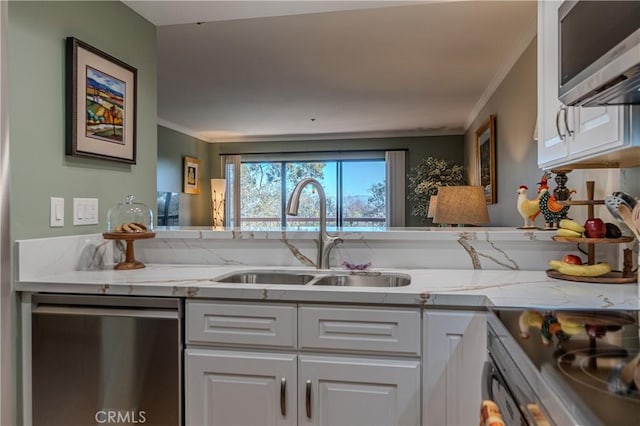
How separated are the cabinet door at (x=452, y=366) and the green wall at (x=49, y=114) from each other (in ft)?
4.77

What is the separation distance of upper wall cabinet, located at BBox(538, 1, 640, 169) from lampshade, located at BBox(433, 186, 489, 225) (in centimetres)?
105

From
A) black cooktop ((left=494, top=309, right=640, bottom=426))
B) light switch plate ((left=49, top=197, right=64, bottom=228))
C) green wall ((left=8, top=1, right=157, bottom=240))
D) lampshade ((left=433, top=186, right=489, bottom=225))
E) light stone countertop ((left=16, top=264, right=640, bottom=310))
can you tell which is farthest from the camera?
lampshade ((left=433, top=186, right=489, bottom=225))

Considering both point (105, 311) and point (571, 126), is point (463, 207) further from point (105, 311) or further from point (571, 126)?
point (105, 311)

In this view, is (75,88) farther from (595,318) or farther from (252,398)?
(595,318)

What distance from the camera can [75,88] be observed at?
1.74 metres

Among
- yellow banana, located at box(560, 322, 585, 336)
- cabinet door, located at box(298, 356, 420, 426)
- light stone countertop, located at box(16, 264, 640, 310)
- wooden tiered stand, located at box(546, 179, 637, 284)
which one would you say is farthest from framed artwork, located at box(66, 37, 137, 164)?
wooden tiered stand, located at box(546, 179, 637, 284)

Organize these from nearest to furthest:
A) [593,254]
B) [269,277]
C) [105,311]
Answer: [105,311] < [593,254] < [269,277]

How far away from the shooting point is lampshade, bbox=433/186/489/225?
2.66 metres

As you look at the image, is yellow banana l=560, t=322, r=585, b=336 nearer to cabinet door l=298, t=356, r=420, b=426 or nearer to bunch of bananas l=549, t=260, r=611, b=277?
cabinet door l=298, t=356, r=420, b=426

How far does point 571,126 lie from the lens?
4.45 ft

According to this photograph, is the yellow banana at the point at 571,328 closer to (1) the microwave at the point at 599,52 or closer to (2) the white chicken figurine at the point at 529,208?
(1) the microwave at the point at 599,52

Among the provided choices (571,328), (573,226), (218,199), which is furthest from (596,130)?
(218,199)

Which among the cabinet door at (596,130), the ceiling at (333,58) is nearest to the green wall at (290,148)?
the ceiling at (333,58)

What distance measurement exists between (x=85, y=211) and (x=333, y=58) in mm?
2320
